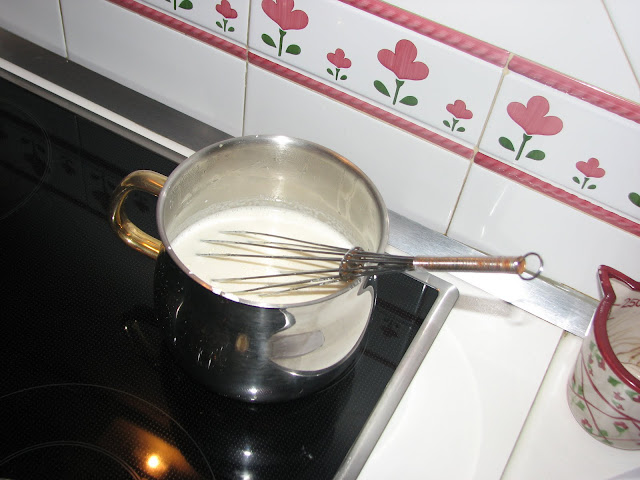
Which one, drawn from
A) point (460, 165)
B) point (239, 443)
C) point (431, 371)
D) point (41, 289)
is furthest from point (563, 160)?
point (41, 289)

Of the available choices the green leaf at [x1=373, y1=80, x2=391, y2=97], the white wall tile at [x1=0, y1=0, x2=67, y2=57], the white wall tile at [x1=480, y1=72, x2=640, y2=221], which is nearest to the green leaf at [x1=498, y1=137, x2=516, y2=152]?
the white wall tile at [x1=480, y1=72, x2=640, y2=221]

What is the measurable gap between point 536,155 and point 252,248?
0.81 ft

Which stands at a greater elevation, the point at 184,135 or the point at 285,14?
the point at 285,14

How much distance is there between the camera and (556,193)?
56 cm

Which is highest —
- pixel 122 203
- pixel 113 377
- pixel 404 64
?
pixel 404 64

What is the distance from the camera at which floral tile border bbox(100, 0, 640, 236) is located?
0.50 m

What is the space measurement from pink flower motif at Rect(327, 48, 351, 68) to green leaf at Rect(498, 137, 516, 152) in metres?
0.15

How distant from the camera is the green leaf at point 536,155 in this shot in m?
0.54

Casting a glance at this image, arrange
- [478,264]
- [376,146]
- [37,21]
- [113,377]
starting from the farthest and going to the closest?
[37,21]
[376,146]
[113,377]
[478,264]

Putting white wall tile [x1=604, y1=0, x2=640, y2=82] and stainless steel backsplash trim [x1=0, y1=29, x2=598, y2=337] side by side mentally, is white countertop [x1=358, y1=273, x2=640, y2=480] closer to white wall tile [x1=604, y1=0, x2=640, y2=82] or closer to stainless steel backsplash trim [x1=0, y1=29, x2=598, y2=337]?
stainless steel backsplash trim [x1=0, y1=29, x2=598, y2=337]

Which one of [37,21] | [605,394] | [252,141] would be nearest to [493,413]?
[605,394]

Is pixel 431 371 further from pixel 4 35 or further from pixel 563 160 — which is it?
pixel 4 35

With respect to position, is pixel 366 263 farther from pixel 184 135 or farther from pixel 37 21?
pixel 37 21

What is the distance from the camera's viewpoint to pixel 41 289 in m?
0.56
